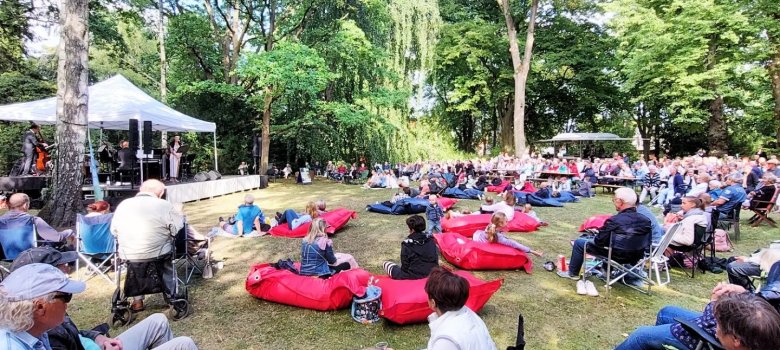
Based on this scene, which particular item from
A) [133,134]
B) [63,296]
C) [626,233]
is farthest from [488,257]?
[133,134]

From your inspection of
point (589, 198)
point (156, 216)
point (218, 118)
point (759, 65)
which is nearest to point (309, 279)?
point (156, 216)

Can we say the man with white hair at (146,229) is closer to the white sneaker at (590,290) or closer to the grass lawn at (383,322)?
the grass lawn at (383,322)

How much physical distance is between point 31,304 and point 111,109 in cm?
976

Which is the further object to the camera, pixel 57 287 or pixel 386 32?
pixel 386 32

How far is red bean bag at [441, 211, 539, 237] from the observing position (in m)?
6.67

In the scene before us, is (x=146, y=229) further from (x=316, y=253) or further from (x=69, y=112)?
(x=69, y=112)

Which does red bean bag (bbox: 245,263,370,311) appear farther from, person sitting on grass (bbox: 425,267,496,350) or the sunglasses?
the sunglasses

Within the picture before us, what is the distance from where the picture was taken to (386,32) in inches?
650

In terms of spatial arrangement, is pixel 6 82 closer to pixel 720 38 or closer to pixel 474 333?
pixel 474 333

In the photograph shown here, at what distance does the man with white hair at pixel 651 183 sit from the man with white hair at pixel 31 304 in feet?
41.3

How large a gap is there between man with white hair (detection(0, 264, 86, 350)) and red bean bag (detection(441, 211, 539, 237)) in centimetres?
563

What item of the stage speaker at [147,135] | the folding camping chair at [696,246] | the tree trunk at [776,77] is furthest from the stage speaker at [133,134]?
the tree trunk at [776,77]

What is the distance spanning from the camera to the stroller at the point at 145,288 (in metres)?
3.37

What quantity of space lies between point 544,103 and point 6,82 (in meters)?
27.1
